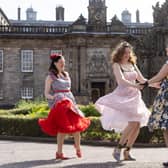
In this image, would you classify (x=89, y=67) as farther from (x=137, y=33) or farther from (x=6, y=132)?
(x=6, y=132)

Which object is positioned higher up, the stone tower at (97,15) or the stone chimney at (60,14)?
the stone chimney at (60,14)

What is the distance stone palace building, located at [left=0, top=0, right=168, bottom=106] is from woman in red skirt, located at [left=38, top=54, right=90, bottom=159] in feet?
111

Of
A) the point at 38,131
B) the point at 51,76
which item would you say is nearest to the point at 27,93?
the point at 38,131

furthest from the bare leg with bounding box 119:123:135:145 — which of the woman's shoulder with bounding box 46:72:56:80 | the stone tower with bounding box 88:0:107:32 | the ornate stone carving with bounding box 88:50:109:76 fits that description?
the stone tower with bounding box 88:0:107:32

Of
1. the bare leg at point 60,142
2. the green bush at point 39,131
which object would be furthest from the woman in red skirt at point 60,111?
the green bush at point 39,131

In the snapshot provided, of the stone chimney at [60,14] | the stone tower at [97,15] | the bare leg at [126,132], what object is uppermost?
the stone chimney at [60,14]

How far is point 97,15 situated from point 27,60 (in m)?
7.87

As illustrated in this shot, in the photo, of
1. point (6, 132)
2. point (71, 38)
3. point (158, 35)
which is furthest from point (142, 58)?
point (6, 132)

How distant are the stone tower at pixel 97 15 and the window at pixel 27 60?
5929mm

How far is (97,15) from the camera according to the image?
1828 inches

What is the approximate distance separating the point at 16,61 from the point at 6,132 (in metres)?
27.7

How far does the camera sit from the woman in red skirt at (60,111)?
937 centimetres

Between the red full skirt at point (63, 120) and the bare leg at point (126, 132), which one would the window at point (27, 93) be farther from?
the bare leg at point (126, 132)

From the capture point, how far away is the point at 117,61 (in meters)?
8.83
